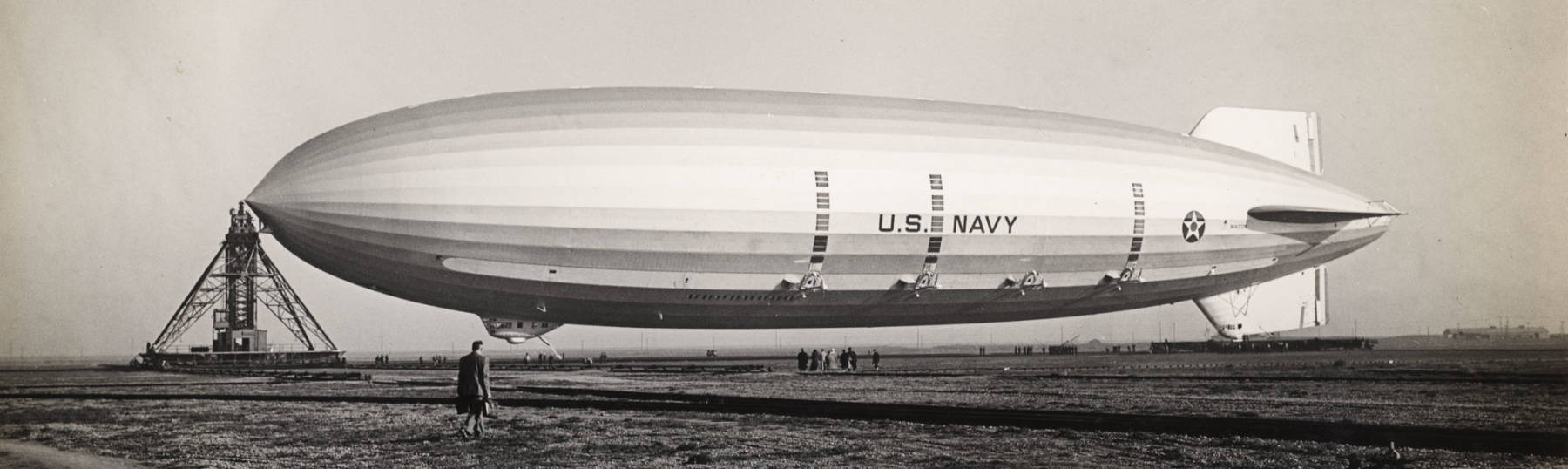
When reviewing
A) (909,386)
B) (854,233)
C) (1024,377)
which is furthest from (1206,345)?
(854,233)

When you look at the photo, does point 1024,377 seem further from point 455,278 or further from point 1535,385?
point 455,278

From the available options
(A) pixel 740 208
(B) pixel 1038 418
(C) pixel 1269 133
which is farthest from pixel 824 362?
(B) pixel 1038 418

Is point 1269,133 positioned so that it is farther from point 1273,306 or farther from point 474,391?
point 474,391

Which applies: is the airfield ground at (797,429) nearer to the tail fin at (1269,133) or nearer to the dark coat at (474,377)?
the dark coat at (474,377)

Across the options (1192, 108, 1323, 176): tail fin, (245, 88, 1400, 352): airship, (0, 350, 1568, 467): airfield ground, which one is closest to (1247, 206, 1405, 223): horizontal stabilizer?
(245, 88, 1400, 352): airship

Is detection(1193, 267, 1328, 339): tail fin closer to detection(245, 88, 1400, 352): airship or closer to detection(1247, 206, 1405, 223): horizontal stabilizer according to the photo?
detection(1247, 206, 1405, 223): horizontal stabilizer

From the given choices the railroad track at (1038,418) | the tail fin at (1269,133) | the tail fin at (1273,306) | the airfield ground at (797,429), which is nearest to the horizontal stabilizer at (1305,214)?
the tail fin at (1269,133)
